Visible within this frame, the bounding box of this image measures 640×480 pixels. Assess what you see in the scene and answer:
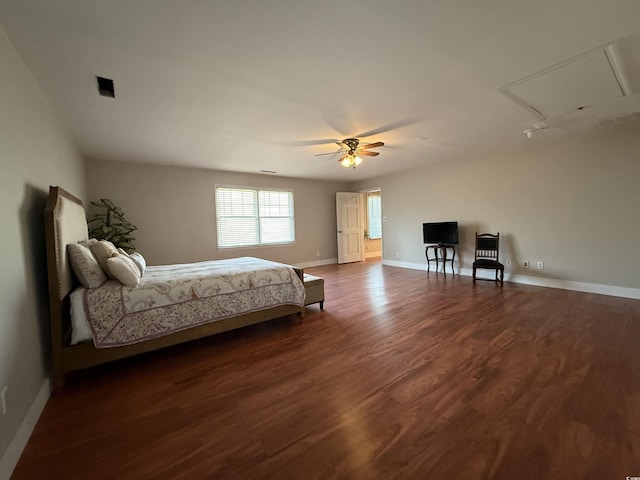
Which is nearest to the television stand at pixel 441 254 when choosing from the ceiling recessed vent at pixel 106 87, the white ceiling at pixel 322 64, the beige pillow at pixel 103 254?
the white ceiling at pixel 322 64

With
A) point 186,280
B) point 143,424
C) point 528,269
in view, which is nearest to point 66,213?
point 186,280

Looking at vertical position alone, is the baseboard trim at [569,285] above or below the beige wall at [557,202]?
below

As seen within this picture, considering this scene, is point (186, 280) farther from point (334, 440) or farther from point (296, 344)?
point (334, 440)

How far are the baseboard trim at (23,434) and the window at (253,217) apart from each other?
424 cm

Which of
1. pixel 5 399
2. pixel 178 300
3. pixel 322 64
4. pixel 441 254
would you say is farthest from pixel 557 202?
pixel 5 399

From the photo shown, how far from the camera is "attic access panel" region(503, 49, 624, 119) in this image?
2.24 meters

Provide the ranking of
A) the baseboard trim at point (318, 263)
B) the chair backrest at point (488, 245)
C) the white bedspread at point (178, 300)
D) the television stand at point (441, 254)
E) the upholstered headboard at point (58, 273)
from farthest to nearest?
the baseboard trim at point (318, 263), the television stand at point (441, 254), the chair backrest at point (488, 245), the white bedspread at point (178, 300), the upholstered headboard at point (58, 273)

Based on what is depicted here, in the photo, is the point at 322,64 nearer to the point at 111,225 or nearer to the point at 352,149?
the point at 352,149

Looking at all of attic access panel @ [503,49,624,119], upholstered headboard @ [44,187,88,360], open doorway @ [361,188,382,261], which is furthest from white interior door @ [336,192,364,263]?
upholstered headboard @ [44,187,88,360]

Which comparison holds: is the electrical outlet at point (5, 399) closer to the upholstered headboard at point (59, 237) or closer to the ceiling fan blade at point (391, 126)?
the upholstered headboard at point (59, 237)

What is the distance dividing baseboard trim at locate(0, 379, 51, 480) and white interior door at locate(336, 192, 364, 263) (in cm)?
636

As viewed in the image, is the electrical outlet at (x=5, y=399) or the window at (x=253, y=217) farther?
the window at (x=253, y=217)

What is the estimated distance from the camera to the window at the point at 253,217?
6.05m

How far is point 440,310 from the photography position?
352 cm
